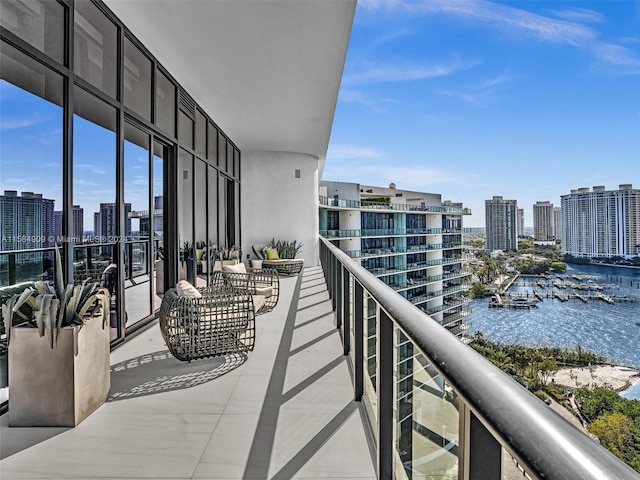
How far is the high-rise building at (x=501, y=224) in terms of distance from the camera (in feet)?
71.4

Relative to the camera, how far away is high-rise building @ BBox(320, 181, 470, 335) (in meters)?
20.9

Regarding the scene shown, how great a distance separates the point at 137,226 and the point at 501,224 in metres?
23.5

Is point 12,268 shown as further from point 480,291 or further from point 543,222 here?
point 543,222

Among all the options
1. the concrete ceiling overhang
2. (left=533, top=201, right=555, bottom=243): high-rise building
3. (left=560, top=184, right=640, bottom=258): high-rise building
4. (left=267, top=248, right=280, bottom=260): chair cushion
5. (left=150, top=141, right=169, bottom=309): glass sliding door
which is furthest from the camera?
(left=533, top=201, right=555, bottom=243): high-rise building

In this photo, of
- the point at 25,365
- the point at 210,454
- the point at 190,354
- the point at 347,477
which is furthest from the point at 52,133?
the point at 347,477

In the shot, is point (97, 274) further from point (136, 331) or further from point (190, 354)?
point (190, 354)

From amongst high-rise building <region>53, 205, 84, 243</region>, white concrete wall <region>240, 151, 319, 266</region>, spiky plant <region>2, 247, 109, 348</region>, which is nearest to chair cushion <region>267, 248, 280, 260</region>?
white concrete wall <region>240, 151, 319, 266</region>

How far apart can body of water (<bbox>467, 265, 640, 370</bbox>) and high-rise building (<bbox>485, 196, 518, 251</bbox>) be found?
7.88m

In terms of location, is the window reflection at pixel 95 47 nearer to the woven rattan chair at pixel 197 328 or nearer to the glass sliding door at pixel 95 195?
the glass sliding door at pixel 95 195

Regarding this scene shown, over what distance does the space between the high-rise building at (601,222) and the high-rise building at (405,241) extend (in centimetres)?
945

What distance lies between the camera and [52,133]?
3.25 metres

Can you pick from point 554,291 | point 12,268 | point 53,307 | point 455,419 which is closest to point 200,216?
point 12,268

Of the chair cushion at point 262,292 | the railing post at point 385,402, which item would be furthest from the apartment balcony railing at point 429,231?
the railing post at point 385,402

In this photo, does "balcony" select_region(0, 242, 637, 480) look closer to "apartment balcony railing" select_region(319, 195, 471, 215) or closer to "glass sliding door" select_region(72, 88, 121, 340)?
"glass sliding door" select_region(72, 88, 121, 340)
